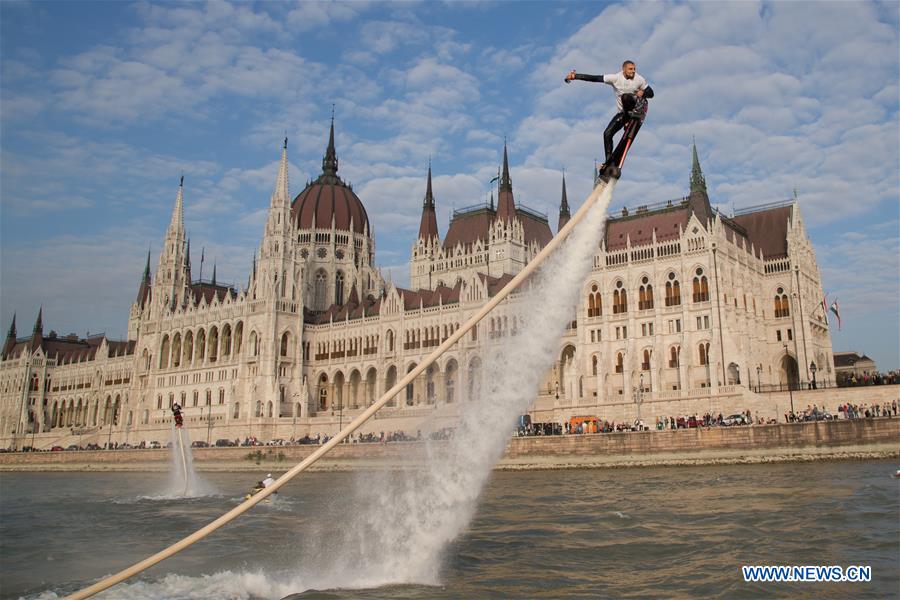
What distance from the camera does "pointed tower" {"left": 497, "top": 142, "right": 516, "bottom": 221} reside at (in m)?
102

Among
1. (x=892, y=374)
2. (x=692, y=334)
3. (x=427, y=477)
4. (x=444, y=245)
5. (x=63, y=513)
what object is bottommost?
(x=63, y=513)

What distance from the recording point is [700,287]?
65250 millimetres

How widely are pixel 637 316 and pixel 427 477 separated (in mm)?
56880

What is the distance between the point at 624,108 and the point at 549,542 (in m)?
13.0

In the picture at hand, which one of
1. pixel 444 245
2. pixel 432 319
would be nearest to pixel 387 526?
pixel 432 319

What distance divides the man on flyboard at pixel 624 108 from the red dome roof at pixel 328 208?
105 meters

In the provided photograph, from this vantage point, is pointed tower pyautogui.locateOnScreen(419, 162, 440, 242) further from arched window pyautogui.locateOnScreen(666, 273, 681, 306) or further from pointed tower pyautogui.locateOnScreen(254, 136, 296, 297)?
arched window pyautogui.locateOnScreen(666, 273, 681, 306)

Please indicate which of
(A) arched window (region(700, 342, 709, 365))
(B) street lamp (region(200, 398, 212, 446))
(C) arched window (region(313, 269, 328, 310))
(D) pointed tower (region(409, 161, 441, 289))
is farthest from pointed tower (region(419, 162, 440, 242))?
(A) arched window (region(700, 342, 709, 365))

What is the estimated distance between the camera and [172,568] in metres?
17.9

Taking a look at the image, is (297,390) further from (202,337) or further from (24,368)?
(24,368)

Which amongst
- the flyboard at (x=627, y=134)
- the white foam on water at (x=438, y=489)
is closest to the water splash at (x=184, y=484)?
the white foam on water at (x=438, y=489)

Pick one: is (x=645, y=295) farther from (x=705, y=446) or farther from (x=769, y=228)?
(x=705, y=446)

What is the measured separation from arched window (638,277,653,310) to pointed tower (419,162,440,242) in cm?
4580

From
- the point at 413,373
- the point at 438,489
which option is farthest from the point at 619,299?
the point at 413,373
